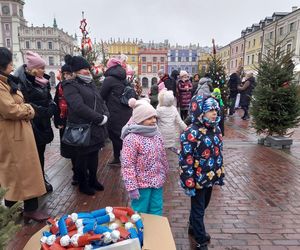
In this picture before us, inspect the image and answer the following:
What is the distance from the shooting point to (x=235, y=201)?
13.9 ft

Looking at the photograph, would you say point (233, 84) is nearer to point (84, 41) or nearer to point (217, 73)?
point (217, 73)

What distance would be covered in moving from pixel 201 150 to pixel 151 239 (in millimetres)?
1109

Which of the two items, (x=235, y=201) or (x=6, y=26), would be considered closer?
(x=235, y=201)

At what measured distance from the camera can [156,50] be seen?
264 ft

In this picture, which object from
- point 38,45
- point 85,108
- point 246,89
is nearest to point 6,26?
point 38,45

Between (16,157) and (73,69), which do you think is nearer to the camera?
(16,157)

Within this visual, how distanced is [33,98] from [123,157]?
67.7 inches

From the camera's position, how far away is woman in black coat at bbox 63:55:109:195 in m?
3.91

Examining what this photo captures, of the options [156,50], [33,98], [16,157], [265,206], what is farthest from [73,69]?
[156,50]

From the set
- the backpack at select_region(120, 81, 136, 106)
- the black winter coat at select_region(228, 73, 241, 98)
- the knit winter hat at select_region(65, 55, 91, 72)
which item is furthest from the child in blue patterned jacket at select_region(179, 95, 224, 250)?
the black winter coat at select_region(228, 73, 241, 98)

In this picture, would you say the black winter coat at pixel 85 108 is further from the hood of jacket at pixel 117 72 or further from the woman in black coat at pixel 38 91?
the hood of jacket at pixel 117 72

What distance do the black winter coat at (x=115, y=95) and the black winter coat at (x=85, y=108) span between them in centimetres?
106

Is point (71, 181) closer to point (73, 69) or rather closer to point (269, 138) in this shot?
point (73, 69)

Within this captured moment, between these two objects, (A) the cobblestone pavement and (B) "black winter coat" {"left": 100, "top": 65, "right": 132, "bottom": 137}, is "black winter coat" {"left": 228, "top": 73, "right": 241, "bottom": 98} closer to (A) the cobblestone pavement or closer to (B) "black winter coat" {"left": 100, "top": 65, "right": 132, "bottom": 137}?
(A) the cobblestone pavement
